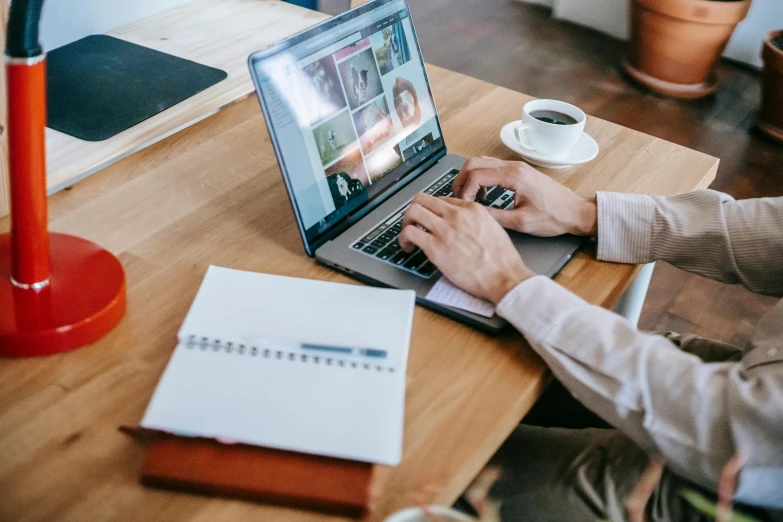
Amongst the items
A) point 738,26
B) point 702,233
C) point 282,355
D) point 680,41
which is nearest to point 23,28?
point 282,355

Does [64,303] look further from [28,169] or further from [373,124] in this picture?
[373,124]

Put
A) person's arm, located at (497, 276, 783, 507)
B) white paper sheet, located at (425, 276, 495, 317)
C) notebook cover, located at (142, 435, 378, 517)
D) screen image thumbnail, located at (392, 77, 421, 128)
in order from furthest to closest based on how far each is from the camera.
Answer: screen image thumbnail, located at (392, 77, 421, 128)
white paper sheet, located at (425, 276, 495, 317)
person's arm, located at (497, 276, 783, 507)
notebook cover, located at (142, 435, 378, 517)

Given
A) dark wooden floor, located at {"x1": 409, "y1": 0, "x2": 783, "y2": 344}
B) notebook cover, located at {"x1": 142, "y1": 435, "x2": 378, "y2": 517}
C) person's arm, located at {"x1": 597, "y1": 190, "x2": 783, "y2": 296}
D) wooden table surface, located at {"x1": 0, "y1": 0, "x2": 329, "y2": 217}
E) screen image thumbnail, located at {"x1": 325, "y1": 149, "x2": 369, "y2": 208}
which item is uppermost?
wooden table surface, located at {"x1": 0, "y1": 0, "x2": 329, "y2": 217}

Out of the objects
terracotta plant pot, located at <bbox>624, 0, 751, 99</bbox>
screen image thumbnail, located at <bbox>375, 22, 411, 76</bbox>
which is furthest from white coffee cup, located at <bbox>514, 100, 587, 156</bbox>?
terracotta plant pot, located at <bbox>624, 0, 751, 99</bbox>

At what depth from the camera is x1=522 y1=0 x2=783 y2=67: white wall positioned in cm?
329

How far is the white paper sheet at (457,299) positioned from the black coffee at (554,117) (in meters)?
0.46

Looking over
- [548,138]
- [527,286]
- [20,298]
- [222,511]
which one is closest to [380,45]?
[548,138]

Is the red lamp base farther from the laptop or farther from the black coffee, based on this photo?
the black coffee

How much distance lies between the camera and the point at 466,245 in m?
0.88

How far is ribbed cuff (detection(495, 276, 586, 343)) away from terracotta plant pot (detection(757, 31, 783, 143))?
2.45m

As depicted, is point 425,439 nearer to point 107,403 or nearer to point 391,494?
point 391,494

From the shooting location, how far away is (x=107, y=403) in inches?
27.4

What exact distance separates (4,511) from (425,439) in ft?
1.22

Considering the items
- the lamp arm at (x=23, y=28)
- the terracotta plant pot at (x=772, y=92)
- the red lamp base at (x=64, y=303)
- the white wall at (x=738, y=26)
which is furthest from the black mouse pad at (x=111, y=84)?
the white wall at (x=738, y=26)
